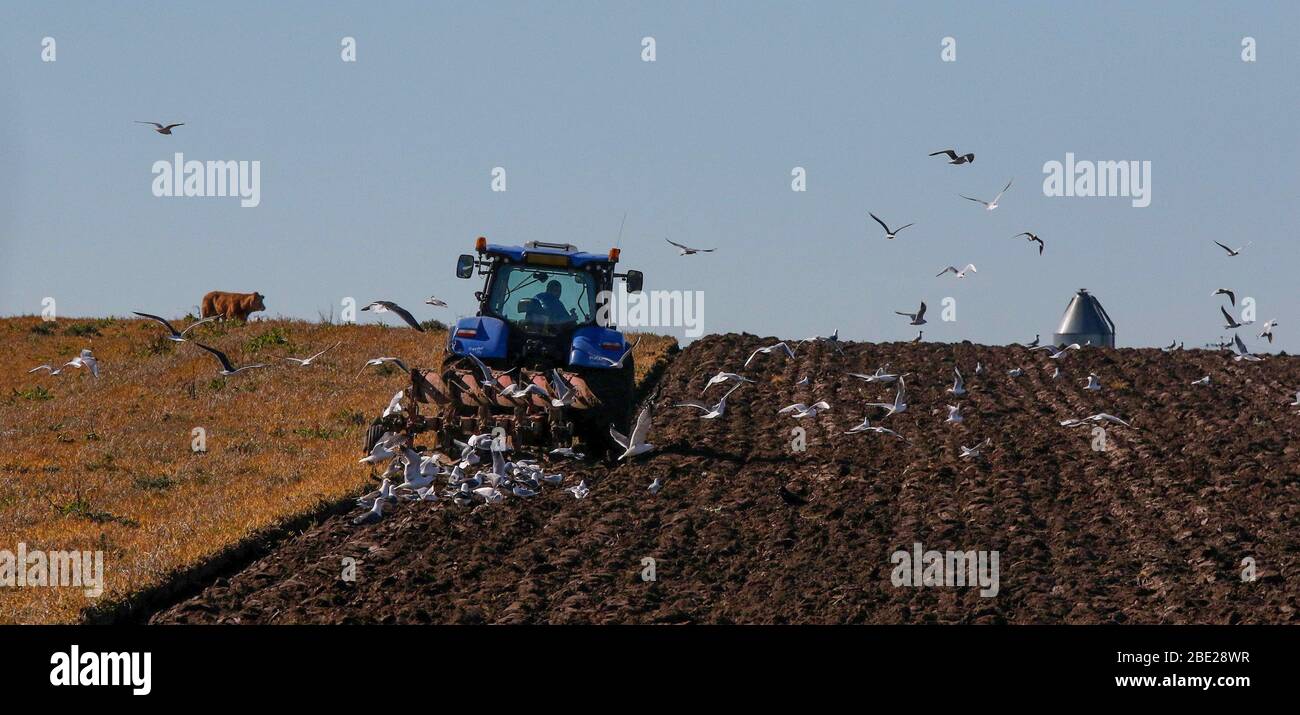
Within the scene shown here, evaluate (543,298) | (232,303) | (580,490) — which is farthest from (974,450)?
(232,303)

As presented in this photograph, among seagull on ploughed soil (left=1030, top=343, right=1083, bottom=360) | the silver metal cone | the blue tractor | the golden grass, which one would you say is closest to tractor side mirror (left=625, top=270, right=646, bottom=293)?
the blue tractor

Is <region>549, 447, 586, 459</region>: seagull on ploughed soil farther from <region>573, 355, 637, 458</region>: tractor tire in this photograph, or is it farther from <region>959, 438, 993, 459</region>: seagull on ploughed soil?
<region>959, 438, 993, 459</region>: seagull on ploughed soil

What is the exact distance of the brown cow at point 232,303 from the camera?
121ft

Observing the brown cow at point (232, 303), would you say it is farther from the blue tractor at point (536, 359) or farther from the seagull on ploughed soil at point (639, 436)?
the seagull on ploughed soil at point (639, 436)

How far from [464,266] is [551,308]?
113cm

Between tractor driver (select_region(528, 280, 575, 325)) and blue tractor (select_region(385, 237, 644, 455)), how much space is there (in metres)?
0.01

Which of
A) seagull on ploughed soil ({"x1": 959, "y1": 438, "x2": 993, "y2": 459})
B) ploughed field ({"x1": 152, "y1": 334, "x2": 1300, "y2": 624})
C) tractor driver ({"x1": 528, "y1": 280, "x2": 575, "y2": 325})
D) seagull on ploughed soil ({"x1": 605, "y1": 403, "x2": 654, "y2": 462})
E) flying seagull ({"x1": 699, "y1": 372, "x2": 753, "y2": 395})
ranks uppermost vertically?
tractor driver ({"x1": 528, "y1": 280, "x2": 575, "y2": 325})

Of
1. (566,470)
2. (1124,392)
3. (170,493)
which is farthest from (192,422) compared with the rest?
(1124,392)

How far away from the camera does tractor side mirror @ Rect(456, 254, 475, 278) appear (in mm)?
17328

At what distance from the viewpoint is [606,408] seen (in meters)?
17.1

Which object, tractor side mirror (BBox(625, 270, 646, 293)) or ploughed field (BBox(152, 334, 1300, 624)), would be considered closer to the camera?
ploughed field (BBox(152, 334, 1300, 624))

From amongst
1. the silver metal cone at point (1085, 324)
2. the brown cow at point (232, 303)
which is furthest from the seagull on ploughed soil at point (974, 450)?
the brown cow at point (232, 303)

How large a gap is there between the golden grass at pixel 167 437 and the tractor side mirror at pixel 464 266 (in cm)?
234

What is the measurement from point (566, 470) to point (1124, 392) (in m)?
10.6
